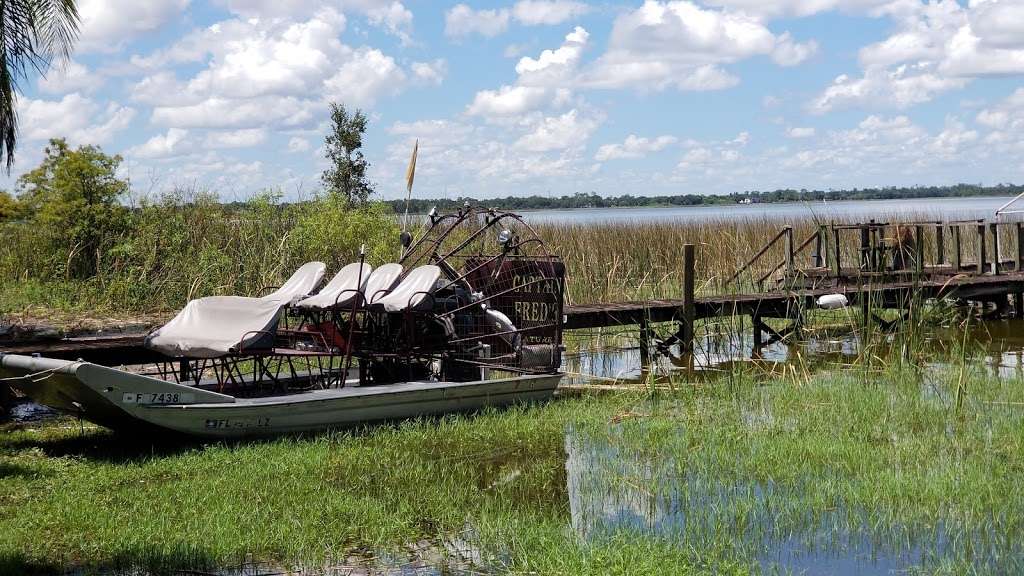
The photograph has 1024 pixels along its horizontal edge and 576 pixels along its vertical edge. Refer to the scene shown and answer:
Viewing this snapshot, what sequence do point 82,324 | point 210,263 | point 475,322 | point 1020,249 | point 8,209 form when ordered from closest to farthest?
point 475,322 → point 82,324 → point 210,263 → point 1020,249 → point 8,209

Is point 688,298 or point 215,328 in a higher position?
point 215,328

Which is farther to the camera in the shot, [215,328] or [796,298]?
[796,298]

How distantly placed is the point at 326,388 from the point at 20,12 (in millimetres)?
5135

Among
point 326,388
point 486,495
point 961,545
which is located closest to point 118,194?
point 326,388

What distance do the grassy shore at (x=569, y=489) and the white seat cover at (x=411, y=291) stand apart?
4.00ft

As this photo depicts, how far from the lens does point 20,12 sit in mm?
10836

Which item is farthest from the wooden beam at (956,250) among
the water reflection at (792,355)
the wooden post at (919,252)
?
the water reflection at (792,355)

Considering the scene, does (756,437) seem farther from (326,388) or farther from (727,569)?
(326,388)

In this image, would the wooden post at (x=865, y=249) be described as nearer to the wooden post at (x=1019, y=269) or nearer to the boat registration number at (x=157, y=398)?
the wooden post at (x=1019, y=269)

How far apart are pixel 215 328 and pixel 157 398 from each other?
Result: 100 centimetres

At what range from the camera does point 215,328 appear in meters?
9.66

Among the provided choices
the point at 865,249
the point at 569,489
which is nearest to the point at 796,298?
the point at 865,249

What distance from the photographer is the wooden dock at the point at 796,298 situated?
1079 centimetres

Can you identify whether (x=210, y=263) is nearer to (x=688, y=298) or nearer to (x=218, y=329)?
(x=688, y=298)
